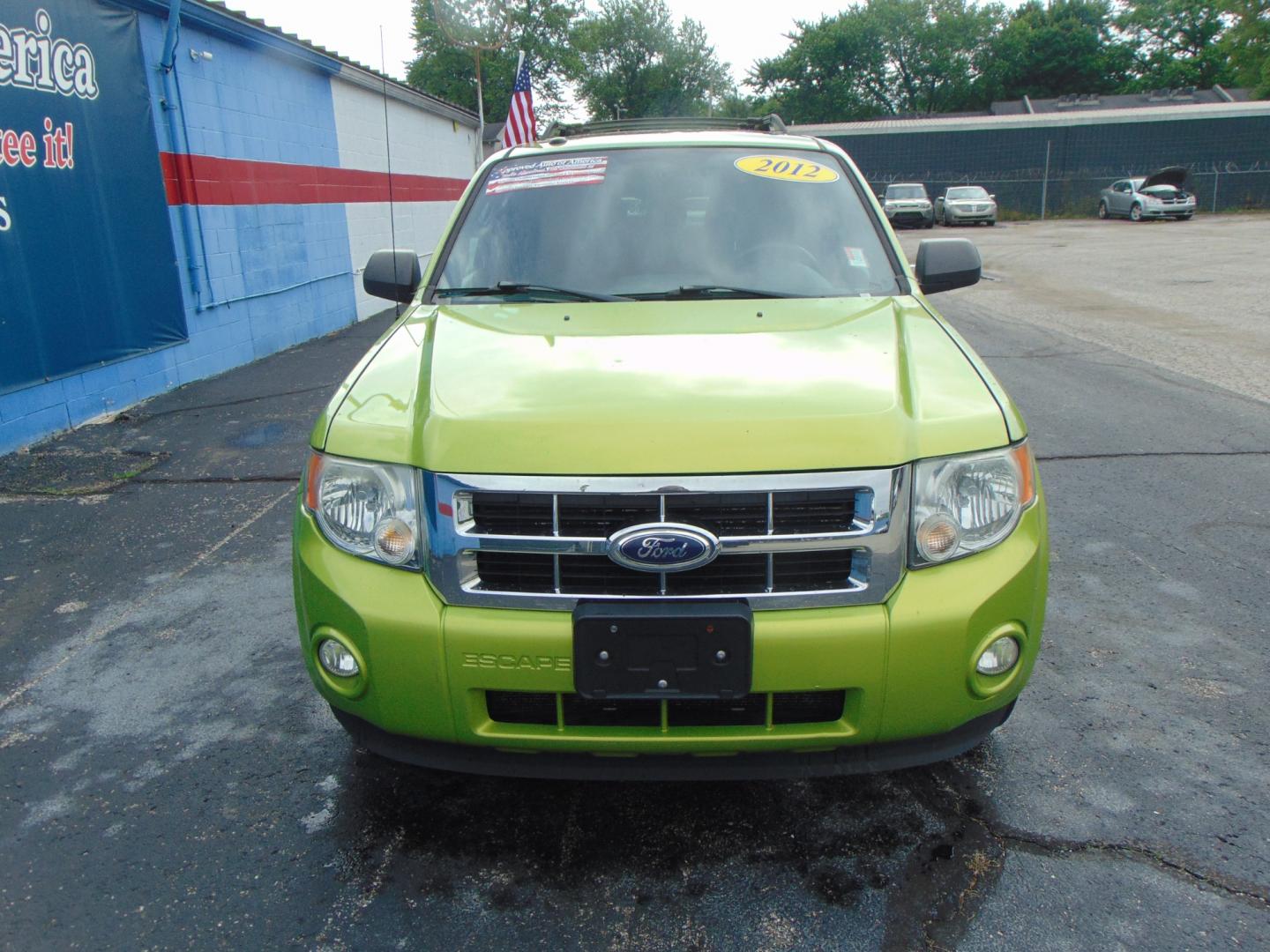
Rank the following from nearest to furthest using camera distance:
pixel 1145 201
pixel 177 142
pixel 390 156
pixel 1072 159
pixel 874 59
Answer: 1. pixel 177 142
2. pixel 390 156
3. pixel 1145 201
4. pixel 1072 159
5. pixel 874 59

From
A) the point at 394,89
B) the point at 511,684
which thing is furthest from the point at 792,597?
the point at 394,89

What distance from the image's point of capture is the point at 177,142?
907cm

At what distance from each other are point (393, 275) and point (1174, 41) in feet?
260

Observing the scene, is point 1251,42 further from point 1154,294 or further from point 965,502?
point 965,502

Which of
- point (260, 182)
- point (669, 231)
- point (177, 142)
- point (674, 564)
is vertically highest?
point (177, 142)

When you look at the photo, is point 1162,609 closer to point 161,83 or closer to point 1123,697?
point 1123,697

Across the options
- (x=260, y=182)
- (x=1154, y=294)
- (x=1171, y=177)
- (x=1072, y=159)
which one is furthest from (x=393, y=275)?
(x=1072, y=159)

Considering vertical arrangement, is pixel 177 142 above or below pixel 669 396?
above

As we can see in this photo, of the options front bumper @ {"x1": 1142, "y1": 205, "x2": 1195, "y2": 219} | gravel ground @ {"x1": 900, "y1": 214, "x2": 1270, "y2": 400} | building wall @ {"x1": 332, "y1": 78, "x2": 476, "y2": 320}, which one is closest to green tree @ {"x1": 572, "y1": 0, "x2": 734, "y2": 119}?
front bumper @ {"x1": 1142, "y1": 205, "x2": 1195, "y2": 219}

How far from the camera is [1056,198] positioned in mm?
38188

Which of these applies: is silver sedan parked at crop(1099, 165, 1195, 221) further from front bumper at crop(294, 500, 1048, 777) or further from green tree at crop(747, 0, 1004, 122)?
green tree at crop(747, 0, 1004, 122)

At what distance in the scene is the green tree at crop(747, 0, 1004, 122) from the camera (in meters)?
69.2

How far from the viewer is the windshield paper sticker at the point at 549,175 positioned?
377 centimetres

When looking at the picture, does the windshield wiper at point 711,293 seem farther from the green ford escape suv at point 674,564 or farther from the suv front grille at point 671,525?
the suv front grille at point 671,525
